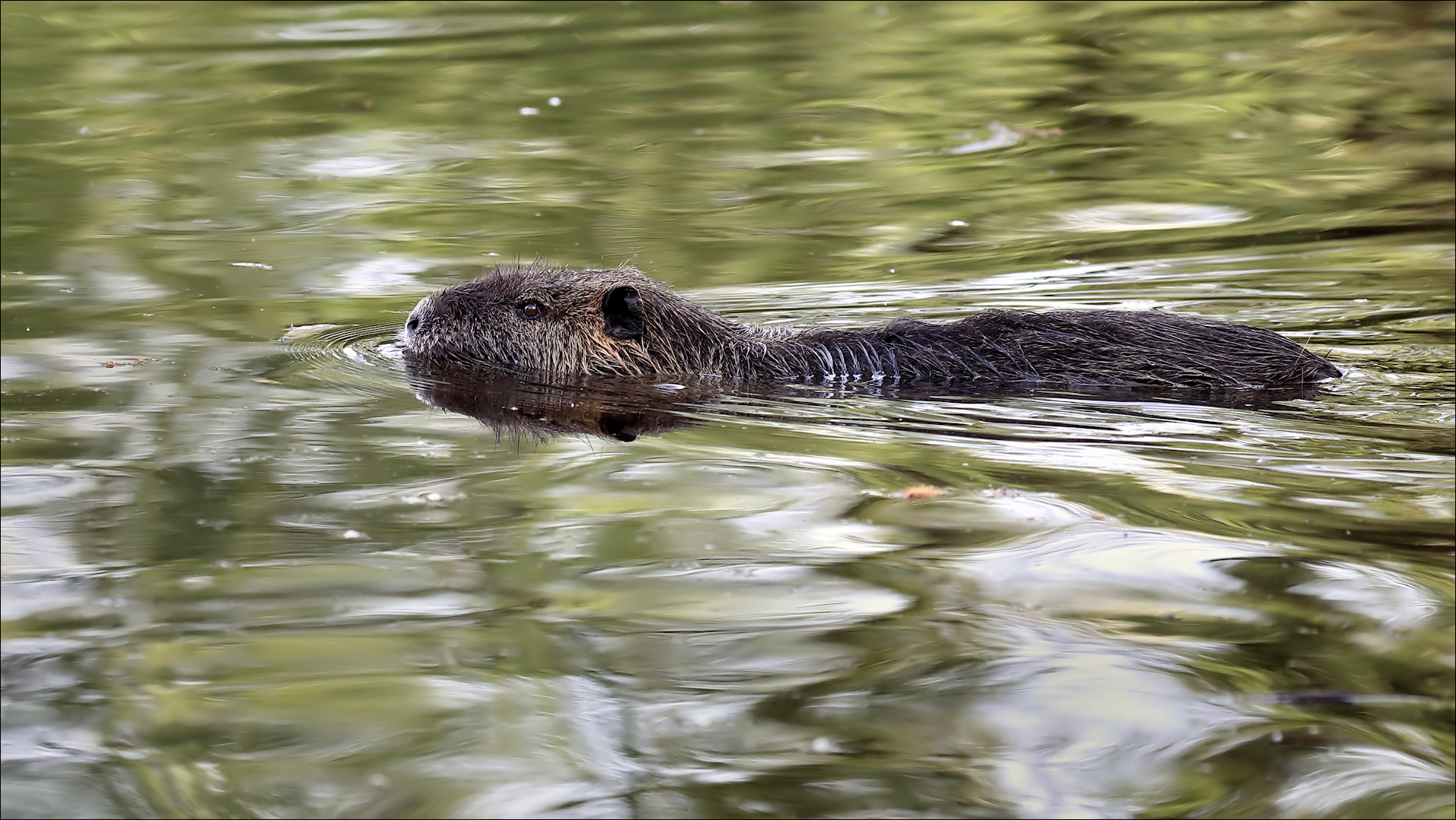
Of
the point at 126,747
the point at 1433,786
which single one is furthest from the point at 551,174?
the point at 1433,786

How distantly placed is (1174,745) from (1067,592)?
78 cm

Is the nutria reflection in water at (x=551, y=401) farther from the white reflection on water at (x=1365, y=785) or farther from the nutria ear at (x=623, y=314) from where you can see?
the white reflection on water at (x=1365, y=785)

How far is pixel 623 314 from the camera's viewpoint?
6.61m

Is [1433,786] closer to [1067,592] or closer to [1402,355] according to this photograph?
[1067,592]

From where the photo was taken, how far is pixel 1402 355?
649 centimetres

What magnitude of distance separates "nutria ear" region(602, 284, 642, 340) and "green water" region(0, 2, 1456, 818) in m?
0.58

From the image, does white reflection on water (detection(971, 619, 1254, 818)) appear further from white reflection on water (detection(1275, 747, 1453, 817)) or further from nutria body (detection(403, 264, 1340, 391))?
nutria body (detection(403, 264, 1340, 391))

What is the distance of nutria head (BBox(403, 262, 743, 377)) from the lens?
659 centimetres

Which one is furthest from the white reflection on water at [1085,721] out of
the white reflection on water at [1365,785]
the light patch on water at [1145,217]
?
the light patch on water at [1145,217]

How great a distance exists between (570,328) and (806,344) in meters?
0.98

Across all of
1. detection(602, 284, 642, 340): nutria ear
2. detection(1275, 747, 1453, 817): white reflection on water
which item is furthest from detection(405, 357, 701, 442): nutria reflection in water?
detection(1275, 747, 1453, 817): white reflection on water

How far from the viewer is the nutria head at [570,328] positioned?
6594 millimetres

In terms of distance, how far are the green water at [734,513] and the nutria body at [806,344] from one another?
0.25 metres

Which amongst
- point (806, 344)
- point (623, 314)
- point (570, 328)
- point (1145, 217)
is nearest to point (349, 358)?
point (570, 328)
